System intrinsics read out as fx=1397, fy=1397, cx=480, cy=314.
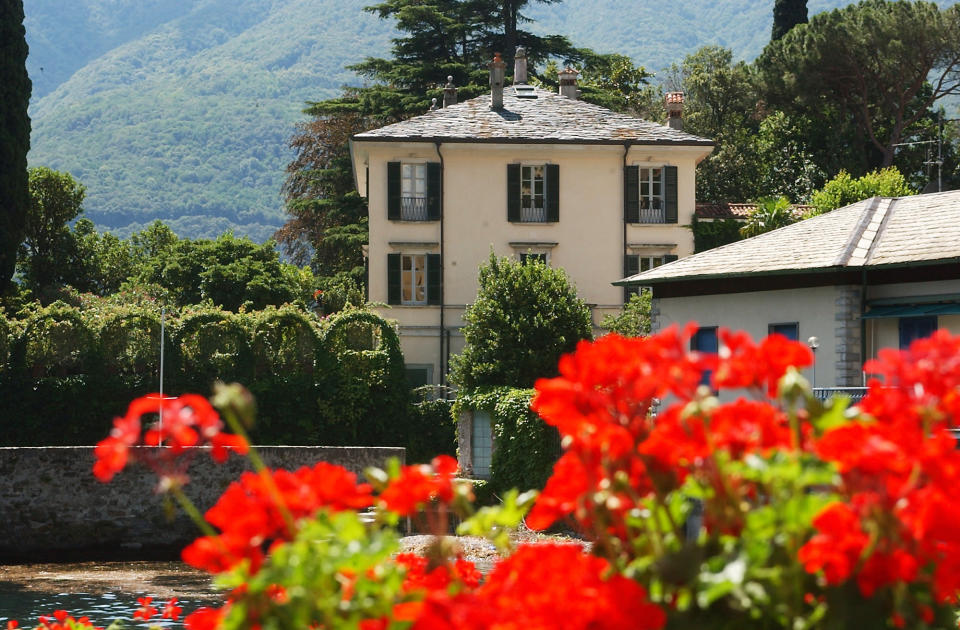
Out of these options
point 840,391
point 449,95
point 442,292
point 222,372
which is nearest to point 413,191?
point 442,292

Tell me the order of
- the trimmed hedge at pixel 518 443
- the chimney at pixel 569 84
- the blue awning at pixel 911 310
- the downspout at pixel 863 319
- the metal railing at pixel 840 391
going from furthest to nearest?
the chimney at pixel 569 84 < the trimmed hedge at pixel 518 443 < the downspout at pixel 863 319 < the blue awning at pixel 911 310 < the metal railing at pixel 840 391

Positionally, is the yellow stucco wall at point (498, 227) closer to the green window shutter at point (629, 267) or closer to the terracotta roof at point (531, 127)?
the green window shutter at point (629, 267)

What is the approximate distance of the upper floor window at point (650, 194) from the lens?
135ft

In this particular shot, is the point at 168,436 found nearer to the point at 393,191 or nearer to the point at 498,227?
the point at 393,191

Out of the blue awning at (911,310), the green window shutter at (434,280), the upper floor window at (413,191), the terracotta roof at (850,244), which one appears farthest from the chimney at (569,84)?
the blue awning at (911,310)

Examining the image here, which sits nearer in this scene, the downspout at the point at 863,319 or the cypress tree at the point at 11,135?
the downspout at the point at 863,319

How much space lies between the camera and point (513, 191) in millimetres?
41031

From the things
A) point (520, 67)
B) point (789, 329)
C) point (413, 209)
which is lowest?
point (789, 329)

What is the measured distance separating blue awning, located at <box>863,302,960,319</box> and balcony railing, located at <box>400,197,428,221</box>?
18.1 m

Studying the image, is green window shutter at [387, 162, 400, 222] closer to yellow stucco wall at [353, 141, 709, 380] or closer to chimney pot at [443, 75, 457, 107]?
yellow stucco wall at [353, 141, 709, 380]

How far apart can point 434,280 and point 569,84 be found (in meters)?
10.2

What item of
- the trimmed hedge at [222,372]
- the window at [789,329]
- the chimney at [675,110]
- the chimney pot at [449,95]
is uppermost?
the chimney pot at [449,95]

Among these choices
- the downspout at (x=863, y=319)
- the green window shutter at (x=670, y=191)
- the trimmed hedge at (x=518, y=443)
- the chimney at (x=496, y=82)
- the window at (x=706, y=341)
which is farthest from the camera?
the chimney at (x=496, y=82)

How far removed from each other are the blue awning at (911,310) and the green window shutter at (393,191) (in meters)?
18.3
